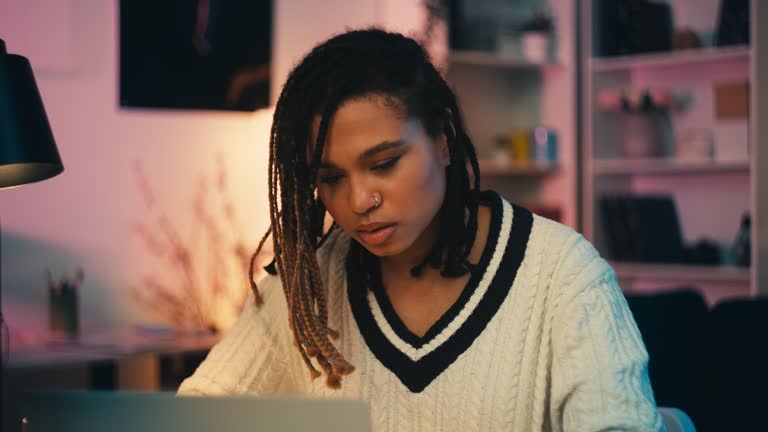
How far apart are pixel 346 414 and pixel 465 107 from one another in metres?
4.10

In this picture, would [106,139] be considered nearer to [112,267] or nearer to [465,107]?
[112,267]

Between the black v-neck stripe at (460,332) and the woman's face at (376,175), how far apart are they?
175 millimetres

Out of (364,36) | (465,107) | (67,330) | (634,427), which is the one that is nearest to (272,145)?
(364,36)

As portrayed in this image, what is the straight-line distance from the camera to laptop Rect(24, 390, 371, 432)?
77cm

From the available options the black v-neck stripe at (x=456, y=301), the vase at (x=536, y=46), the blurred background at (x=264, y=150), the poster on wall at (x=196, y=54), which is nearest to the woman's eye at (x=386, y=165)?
the black v-neck stripe at (x=456, y=301)

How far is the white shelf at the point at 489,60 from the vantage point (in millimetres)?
4527

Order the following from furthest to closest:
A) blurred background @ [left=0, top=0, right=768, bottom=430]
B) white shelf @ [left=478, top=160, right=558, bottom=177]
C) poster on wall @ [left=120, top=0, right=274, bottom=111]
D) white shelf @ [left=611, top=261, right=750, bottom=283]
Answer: white shelf @ [left=478, top=160, right=558, bottom=177], white shelf @ [left=611, top=261, right=750, bottom=283], poster on wall @ [left=120, top=0, right=274, bottom=111], blurred background @ [left=0, top=0, right=768, bottom=430]

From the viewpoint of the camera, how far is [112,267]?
12.9ft

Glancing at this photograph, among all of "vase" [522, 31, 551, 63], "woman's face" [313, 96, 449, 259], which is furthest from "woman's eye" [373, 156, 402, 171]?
"vase" [522, 31, 551, 63]

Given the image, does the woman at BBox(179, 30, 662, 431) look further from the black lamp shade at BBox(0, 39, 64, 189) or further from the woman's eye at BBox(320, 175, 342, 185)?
the black lamp shade at BBox(0, 39, 64, 189)

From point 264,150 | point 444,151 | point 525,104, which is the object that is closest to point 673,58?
point 525,104

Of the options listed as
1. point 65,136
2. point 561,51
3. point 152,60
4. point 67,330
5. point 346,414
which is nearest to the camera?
point 346,414

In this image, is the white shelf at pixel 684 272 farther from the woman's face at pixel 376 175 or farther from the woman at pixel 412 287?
the woman's face at pixel 376 175

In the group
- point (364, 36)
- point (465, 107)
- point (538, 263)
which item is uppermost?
point (465, 107)
